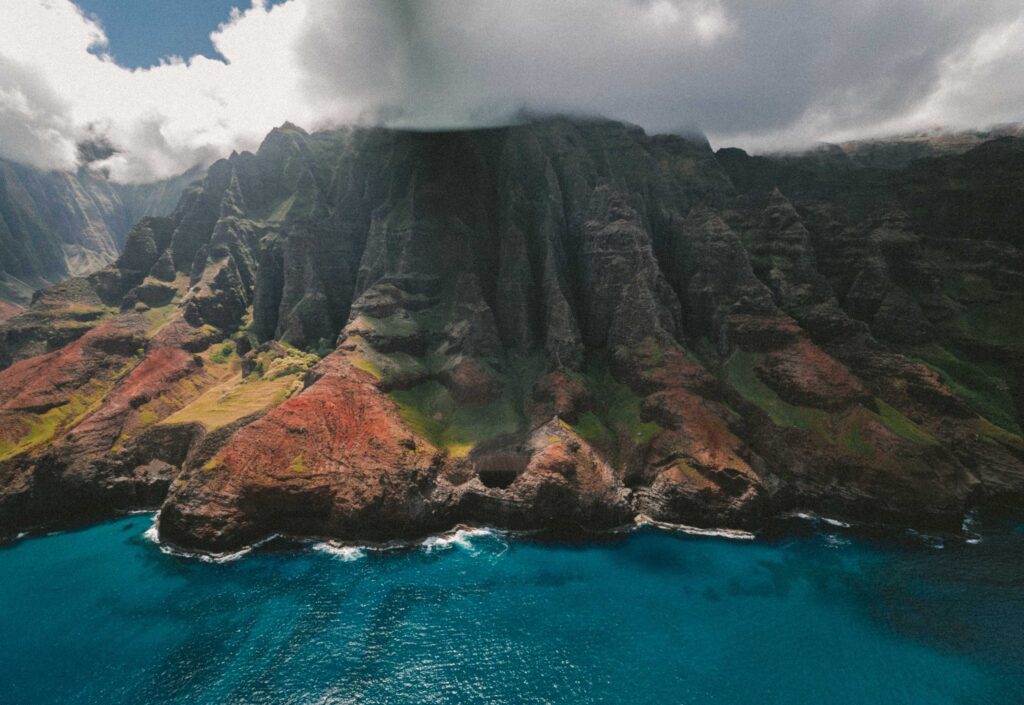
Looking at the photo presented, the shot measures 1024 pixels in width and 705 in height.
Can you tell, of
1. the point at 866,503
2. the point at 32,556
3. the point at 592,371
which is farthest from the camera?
the point at 592,371

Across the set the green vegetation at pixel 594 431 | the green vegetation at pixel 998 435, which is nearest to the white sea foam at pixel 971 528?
the green vegetation at pixel 998 435

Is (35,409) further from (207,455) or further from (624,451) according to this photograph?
(624,451)

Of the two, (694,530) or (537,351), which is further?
(537,351)

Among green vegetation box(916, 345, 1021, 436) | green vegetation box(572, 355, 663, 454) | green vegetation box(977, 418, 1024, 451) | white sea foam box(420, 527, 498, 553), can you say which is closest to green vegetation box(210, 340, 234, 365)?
white sea foam box(420, 527, 498, 553)

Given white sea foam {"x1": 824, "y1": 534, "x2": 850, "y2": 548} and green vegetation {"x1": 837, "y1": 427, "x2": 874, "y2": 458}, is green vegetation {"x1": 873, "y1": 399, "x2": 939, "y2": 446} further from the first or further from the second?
white sea foam {"x1": 824, "y1": 534, "x2": 850, "y2": 548}

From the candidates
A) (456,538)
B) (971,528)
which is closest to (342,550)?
(456,538)

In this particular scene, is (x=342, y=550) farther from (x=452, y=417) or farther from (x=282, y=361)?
(x=282, y=361)

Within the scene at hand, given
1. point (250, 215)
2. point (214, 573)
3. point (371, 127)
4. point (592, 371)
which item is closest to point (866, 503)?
point (592, 371)
